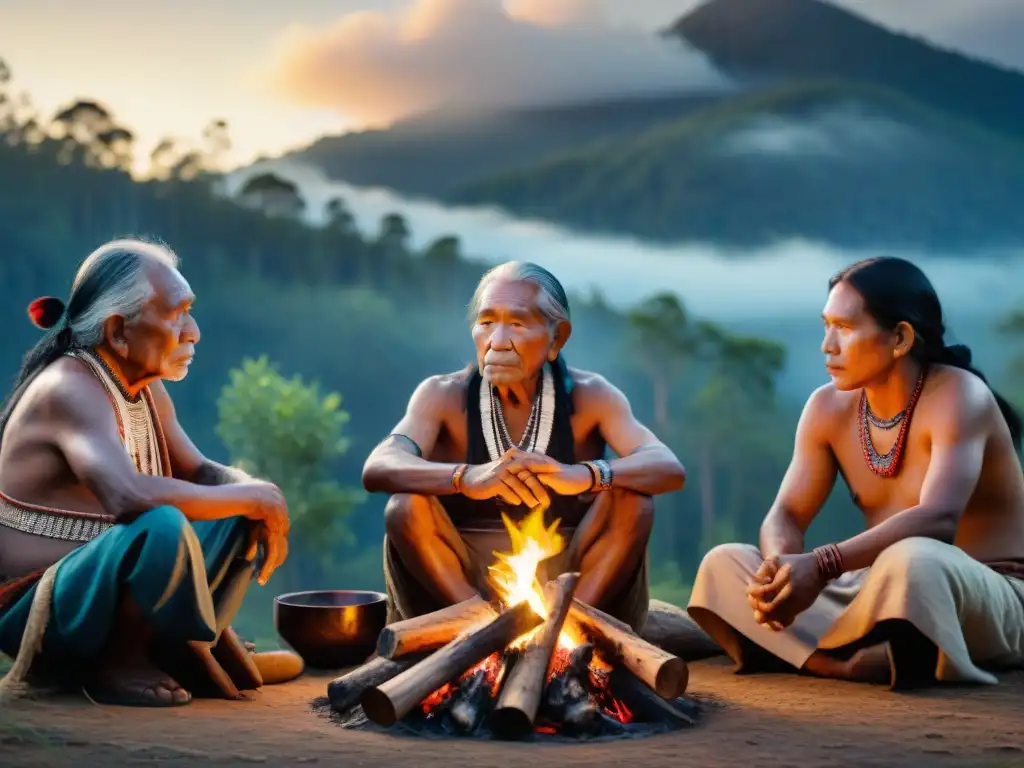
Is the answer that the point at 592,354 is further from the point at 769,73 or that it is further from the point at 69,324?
the point at 69,324

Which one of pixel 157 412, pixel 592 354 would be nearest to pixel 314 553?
pixel 592 354

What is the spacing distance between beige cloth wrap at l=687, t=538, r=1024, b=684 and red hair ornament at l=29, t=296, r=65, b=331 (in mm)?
2779

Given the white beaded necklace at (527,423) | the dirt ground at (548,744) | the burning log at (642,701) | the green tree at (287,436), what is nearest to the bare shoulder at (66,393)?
the dirt ground at (548,744)

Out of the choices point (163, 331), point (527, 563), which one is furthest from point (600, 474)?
point (163, 331)

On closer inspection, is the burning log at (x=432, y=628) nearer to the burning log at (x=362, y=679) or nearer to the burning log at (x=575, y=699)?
the burning log at (x=362, y=679)

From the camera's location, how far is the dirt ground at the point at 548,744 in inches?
145

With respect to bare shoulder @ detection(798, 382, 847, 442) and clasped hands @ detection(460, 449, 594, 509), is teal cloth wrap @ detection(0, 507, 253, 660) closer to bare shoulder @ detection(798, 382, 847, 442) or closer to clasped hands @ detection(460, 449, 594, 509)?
clasped hands @ detection(460, 449, 594, 509)

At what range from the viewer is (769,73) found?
50.2 ft

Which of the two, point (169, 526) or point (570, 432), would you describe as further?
Result: point (570, 432)

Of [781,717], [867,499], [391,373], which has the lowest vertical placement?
[781,717]

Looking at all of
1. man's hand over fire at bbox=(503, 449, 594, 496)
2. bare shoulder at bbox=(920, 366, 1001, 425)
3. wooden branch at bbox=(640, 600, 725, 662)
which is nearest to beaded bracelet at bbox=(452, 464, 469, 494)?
man's hand over fire at bbox=(503, 449, 594, 496)

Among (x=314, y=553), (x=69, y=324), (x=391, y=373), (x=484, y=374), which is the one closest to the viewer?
→ (x=69, y=324)

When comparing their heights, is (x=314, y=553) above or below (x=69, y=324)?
below

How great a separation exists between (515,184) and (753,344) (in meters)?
3.52
